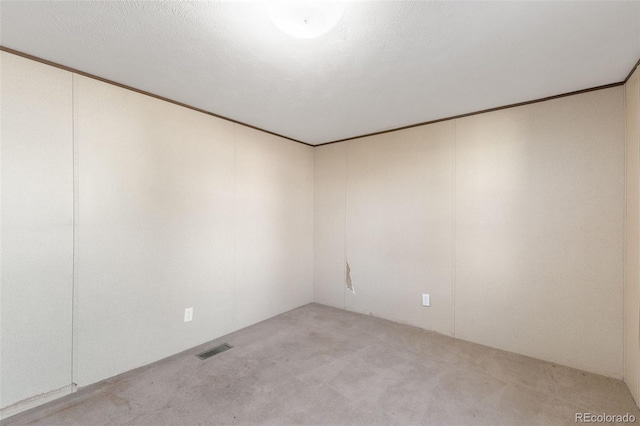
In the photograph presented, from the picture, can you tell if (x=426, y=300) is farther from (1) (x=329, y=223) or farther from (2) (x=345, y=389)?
(1) (x=329, y=223)

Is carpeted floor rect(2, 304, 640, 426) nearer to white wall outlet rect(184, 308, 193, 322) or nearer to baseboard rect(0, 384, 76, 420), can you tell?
baseboard rect(0, 384, 76, 420)

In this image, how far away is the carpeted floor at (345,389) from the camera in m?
1.76

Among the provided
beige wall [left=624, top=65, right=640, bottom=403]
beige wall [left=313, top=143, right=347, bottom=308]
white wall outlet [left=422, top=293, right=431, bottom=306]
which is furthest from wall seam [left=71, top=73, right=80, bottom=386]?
beige wall [left=624, top=65, right=640, bottom=403]

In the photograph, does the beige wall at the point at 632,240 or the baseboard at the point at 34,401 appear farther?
the beige wall at the point at 632,240

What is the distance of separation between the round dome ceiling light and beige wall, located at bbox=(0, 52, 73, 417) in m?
1.77

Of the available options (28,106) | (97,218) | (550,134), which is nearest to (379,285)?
(550,134)

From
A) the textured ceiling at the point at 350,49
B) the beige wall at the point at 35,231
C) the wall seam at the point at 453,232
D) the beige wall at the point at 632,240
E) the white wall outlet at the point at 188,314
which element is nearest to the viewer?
the textured ceiling at the point at 350,49

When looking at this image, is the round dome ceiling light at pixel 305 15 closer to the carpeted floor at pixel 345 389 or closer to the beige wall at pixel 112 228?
the beige wall at pixel 112 228

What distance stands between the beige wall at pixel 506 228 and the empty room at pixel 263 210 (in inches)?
0.7

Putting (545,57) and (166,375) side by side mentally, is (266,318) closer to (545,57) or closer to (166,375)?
(166,375)

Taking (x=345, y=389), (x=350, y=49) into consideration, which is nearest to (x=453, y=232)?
(x=345, y=389)

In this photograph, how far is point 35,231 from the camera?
6.07ft

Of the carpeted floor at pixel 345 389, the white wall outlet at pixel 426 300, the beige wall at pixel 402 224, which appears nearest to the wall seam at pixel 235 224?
the carpeted floor at pixel 345 389

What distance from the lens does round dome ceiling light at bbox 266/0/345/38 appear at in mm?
1240
